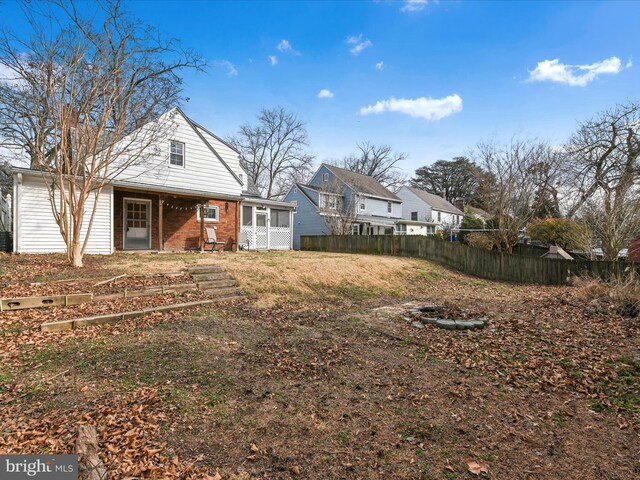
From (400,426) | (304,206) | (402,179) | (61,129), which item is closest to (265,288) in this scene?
(400,426)

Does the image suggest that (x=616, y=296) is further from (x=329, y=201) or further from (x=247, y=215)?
(x=329, y=201)

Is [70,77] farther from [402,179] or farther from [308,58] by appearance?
[402,179]

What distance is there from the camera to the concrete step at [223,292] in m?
8.26

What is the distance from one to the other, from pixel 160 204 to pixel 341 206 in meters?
16.1

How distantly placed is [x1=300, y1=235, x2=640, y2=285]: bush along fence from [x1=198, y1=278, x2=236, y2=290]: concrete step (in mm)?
11923

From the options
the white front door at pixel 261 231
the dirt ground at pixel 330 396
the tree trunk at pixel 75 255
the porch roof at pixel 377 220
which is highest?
the porch roof at pixel 377 220

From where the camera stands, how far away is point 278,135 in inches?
1649

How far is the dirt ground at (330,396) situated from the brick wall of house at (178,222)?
9544 millimetres

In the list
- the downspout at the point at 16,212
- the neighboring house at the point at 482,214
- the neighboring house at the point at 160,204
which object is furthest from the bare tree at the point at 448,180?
the downspout at the point at 16,212

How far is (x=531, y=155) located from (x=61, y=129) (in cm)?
2267

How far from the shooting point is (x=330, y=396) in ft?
12.3

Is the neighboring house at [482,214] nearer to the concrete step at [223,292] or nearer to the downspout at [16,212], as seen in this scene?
the concrete step at [223,292]

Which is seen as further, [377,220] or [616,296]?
[377,220]

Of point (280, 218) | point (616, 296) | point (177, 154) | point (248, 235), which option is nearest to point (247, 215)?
point (248, 235)
